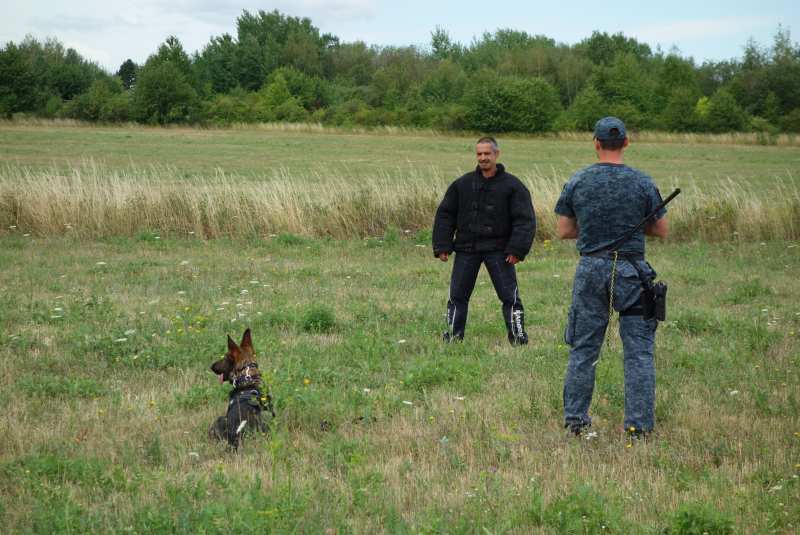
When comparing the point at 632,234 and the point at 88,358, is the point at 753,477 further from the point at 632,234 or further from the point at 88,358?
the point at 88,358

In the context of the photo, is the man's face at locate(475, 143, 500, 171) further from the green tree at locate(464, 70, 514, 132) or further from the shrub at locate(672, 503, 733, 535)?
the green tree at locate(464, 70, 514, 132)

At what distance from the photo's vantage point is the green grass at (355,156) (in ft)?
88.2

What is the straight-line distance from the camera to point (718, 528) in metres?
3.13

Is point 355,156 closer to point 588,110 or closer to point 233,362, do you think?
point 233,362

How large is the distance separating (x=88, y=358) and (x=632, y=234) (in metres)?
4.95

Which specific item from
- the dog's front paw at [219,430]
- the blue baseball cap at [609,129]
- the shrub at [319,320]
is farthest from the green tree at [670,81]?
the dog's front paw at [219,430]

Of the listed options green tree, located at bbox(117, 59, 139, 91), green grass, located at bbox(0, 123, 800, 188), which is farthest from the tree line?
green tree, located at bbox(117, 59, 139, 91)

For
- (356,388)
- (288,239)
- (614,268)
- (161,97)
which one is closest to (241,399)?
(356,388)

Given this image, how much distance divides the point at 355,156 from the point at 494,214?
1144 inches

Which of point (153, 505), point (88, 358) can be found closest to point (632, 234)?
point (153, 505)

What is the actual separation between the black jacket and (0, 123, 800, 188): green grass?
16.3 meters

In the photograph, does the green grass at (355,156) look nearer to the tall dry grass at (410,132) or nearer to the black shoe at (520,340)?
the tall dry grass at (410,132)

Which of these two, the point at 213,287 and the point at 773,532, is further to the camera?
the point at 213,287

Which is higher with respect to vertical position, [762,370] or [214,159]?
[214,159]
